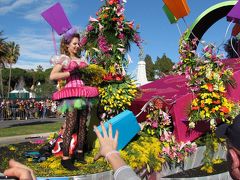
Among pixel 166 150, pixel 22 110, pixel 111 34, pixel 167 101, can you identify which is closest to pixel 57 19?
pixel 111 34

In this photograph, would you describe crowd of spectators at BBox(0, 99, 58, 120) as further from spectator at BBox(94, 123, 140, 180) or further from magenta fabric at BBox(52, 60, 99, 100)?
spectator at BBox(94, 123, 140, 180)

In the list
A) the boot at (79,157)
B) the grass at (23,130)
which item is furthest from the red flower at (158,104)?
the grass at (23,130)

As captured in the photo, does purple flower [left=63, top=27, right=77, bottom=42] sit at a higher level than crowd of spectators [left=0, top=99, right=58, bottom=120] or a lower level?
higher

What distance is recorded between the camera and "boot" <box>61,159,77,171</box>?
3.83 metres

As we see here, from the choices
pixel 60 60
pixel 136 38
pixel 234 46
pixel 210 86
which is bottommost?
pixel 210 86

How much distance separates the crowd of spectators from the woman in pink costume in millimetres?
17742

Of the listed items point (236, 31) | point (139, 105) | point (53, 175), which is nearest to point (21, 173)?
point (53, 175)

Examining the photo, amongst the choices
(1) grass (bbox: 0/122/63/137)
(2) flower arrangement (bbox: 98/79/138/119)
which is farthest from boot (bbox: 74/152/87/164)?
(1) grass (bbox: 0/122/63/137)

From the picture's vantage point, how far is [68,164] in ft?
12.7

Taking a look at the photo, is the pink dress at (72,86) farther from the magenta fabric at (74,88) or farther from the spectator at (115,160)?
the spectator at (115,160)

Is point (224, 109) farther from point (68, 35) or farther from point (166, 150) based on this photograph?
point (68, 35)

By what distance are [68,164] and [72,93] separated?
2.62ft

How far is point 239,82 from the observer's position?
19.4 feet

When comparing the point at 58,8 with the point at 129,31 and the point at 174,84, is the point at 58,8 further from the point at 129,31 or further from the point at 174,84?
the point at 174,84
